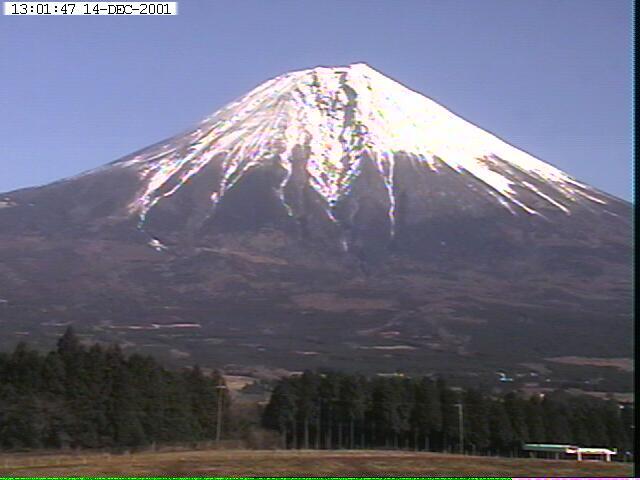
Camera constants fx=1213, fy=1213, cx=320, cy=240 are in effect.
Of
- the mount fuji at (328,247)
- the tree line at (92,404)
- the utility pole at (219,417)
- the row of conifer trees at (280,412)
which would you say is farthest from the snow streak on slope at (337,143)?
the tree line at (92,404)

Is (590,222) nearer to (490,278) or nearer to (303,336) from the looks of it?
(490,278)

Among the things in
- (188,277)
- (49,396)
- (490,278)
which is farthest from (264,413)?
(490,278)

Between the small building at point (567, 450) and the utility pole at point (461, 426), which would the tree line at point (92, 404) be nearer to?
the utility pole at point (461, 426)

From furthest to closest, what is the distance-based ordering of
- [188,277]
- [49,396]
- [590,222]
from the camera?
[590,222]
[188,277]
[49,396]

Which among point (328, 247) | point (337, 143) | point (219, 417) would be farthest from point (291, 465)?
point (337, 143)

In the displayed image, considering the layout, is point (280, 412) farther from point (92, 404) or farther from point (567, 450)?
point (567, 450)

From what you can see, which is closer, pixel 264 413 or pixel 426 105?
pixel 264 413

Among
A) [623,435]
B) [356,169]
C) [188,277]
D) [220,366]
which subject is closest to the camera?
[623,435]
